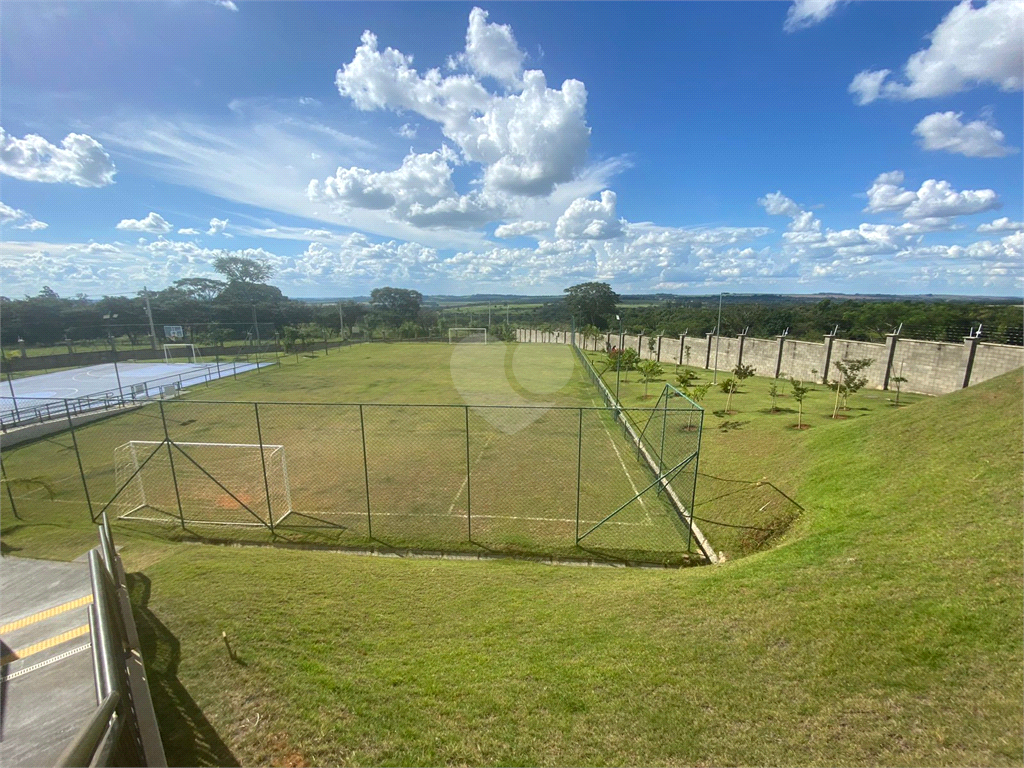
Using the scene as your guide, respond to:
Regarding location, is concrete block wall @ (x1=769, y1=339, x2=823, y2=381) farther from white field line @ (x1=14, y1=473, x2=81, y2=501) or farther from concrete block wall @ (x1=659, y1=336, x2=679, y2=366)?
white field line @ (x1=14, y1=473, x2=81, y2=501)

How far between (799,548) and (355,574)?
6761mm

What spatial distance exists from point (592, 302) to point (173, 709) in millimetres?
88697

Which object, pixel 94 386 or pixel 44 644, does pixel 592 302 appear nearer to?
pixel 94 386

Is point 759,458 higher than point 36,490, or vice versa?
point 759,458

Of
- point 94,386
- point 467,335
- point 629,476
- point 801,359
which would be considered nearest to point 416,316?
point 467,335

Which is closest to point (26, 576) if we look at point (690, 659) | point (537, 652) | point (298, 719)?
point (298, 719)

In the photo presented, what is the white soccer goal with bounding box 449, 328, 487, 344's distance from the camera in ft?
220

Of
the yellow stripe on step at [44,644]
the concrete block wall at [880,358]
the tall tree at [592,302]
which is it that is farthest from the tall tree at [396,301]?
the yellow stripe on step at [44,644]

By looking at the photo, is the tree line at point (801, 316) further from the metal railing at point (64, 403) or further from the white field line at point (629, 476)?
the metal railing at point (64, 403)

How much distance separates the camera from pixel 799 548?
6.37 m

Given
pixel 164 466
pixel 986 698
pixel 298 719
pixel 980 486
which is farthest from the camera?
pixel 164 466

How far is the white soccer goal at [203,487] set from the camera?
964cm

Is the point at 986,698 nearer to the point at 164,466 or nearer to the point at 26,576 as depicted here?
the point at 26,576

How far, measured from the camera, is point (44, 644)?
17.6ft
